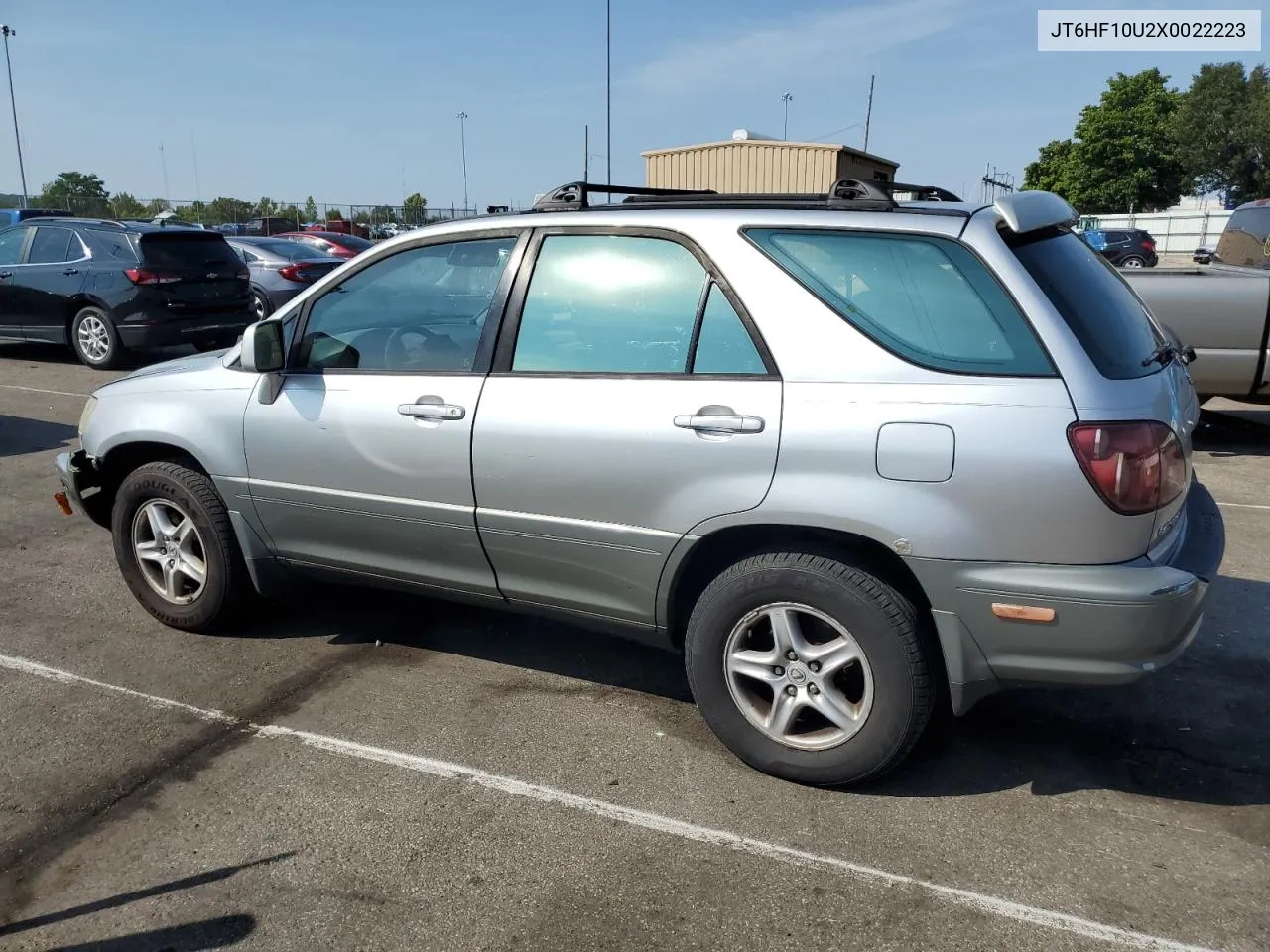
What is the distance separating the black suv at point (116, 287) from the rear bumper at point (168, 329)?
0.01 meters

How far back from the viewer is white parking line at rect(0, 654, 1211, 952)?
8.54 ft

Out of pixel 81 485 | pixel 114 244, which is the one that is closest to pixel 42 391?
pixel 114 244

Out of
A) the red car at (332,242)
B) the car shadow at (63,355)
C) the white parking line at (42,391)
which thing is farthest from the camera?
the red car at (332,242)

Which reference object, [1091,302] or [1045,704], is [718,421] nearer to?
[1091,302]

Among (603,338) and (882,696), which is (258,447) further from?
(882,696)

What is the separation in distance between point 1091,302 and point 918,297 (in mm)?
561

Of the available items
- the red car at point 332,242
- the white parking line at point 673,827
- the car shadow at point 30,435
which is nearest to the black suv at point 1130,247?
the red car at point 332,242

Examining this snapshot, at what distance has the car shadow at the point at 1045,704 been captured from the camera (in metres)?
3.31

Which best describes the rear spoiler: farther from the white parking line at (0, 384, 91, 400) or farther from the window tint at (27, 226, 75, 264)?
the window tint at (27, 226, 75, 264)

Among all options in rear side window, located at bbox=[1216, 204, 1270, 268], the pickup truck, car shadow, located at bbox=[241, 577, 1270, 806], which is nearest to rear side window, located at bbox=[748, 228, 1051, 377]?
car shadow, located at bbox=[241, 577, 1270, 806]

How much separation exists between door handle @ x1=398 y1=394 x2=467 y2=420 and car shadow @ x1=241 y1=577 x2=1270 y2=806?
1.15m

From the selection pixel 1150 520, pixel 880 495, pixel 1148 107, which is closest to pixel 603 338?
pixel 880 495

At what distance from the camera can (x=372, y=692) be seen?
393cm

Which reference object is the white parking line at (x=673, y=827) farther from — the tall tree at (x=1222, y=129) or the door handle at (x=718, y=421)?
the tall tree at (x=1222, y=129)
